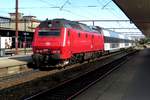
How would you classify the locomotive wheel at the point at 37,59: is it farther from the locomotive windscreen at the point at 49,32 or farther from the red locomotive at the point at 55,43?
the locomotive windscreen at the point at 49,32

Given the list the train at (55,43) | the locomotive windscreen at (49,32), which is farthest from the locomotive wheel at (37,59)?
the locomotive windscreen at (49,32)

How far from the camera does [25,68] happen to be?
922 inches

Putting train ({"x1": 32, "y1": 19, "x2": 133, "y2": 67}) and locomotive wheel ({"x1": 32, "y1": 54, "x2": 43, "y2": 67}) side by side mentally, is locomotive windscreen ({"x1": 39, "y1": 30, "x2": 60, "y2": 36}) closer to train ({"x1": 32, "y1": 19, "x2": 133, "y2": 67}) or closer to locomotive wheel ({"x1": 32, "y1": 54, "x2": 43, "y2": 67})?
train ({"x1": 32, "y1": 19, "x2": 133, "y2": 67})

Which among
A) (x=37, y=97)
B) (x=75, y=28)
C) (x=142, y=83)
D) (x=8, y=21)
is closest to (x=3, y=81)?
(x=37, y=97)

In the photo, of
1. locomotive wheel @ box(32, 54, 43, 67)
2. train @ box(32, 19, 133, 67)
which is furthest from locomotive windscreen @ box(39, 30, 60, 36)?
locomotive wheel @ box(32, 54, 43, 67)

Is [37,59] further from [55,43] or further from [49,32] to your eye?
[49,32]

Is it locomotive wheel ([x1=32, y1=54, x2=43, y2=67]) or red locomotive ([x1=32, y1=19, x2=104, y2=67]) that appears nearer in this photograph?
locomotive wheel ([x1=32, y1=54, x2=43, y2=67])

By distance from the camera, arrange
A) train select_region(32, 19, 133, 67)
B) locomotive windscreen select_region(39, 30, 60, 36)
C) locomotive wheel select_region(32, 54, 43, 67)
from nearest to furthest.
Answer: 1. locomotive wheel select_region(32, 54, 43, 67)
2. train select_region(32, 19, 133, 67)
3. locomotive windscreen select_region(39, 30, 60, 36)

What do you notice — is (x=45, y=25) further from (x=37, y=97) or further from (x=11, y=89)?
(x=37, y=97)

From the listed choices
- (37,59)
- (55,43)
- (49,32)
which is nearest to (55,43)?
(55,43)

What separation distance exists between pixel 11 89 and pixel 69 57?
34.3 feet

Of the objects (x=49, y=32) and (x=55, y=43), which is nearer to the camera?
Answer: (x=55, y=43)

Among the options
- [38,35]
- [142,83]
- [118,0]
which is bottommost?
[142,83]

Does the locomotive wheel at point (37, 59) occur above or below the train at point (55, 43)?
below
